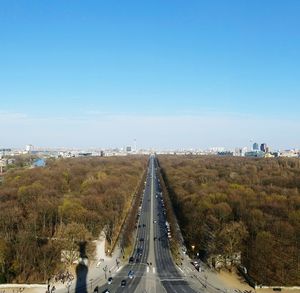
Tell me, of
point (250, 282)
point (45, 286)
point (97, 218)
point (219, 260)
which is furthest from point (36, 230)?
A: point (250, 282)

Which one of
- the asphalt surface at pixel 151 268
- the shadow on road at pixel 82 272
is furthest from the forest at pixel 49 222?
the asphalt surface at pixel 151 268

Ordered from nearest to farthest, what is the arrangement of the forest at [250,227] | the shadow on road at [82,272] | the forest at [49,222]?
the shadow on road at [82,272]
the forest at [250,227]
the forest at [49,222]

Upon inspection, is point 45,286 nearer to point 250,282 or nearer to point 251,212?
point 250,282

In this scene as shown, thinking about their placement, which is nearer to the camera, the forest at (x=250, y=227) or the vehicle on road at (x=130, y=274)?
the forest at (x=250, y=227)

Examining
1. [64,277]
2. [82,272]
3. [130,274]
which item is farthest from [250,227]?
[64,277]

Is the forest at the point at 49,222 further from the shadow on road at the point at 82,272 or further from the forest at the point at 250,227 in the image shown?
the forest at the point at 250,227

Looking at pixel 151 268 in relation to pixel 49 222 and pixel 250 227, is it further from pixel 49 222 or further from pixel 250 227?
pixel 49 222
